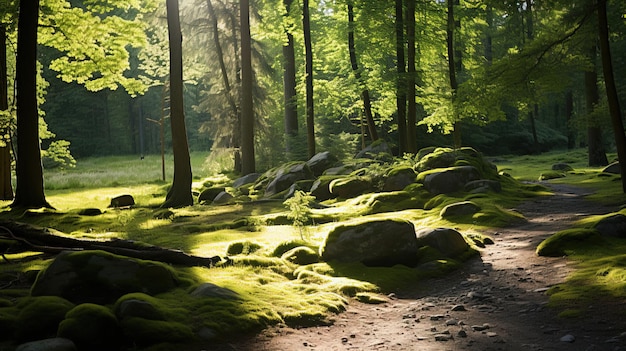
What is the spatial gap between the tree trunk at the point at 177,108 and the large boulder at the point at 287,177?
380 cm

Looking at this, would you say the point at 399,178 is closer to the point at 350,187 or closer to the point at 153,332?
the point at 350,187

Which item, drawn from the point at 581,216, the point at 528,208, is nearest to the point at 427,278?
the point at 581,216

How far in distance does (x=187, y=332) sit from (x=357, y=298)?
9.19 ft

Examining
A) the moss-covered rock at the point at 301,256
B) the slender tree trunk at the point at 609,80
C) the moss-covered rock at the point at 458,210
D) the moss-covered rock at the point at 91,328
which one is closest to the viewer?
the moss-covered rock at the point at 91,328

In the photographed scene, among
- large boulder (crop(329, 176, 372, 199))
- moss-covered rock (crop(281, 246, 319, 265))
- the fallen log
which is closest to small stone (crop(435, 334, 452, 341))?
moss-covered rock (crop(281, 246, 319, 265))

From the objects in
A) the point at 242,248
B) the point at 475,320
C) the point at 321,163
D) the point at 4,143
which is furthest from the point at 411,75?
the point at 475,320

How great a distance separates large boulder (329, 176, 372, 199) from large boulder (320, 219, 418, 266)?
8761 millimetres

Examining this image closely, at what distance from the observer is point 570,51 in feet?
51.9

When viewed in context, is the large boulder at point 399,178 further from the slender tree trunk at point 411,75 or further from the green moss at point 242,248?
the green moss at point 242,248

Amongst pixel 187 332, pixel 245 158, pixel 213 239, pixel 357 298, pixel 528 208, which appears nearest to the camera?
pixel 187 332

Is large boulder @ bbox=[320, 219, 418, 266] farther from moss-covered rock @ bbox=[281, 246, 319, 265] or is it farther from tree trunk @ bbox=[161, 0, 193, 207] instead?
tree trunk @ bbox=[161, 0, 193, 207]

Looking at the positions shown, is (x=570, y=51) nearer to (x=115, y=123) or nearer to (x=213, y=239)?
(x=213, y=239)

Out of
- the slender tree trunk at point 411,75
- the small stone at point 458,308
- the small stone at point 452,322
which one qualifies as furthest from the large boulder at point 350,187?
the small stone at point 452,322

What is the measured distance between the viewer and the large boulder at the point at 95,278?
21.7 feet
